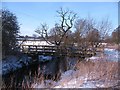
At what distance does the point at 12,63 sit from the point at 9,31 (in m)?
1.72

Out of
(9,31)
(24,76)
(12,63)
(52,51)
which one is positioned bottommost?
(24,76)

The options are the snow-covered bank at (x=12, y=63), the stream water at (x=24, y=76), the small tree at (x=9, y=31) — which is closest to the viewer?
the stream water at (x=24, y=76)

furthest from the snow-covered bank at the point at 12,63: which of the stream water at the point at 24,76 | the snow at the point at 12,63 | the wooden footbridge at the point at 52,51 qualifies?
the wooden footbridge at the point at 52,51

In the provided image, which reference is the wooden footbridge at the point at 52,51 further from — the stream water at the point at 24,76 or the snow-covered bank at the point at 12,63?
the stream water at the point at 24,76

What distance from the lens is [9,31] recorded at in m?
13.1

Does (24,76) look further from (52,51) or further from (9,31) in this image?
(52,51)

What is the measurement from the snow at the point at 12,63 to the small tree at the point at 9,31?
452 mm

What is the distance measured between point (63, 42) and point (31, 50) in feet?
7.60

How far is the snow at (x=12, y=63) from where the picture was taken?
11613 millimetres

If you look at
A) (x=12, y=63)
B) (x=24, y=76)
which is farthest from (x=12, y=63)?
(x=24, y=76)

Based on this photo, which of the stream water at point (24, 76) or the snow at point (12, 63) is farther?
the snow at point (12, 63)

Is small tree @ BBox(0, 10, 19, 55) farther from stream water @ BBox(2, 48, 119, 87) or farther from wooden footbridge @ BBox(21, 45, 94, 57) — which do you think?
wooden footbridge @ BBox(21, 45, 94, 57)

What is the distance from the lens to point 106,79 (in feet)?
18.0

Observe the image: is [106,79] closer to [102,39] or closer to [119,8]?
[119,8]
